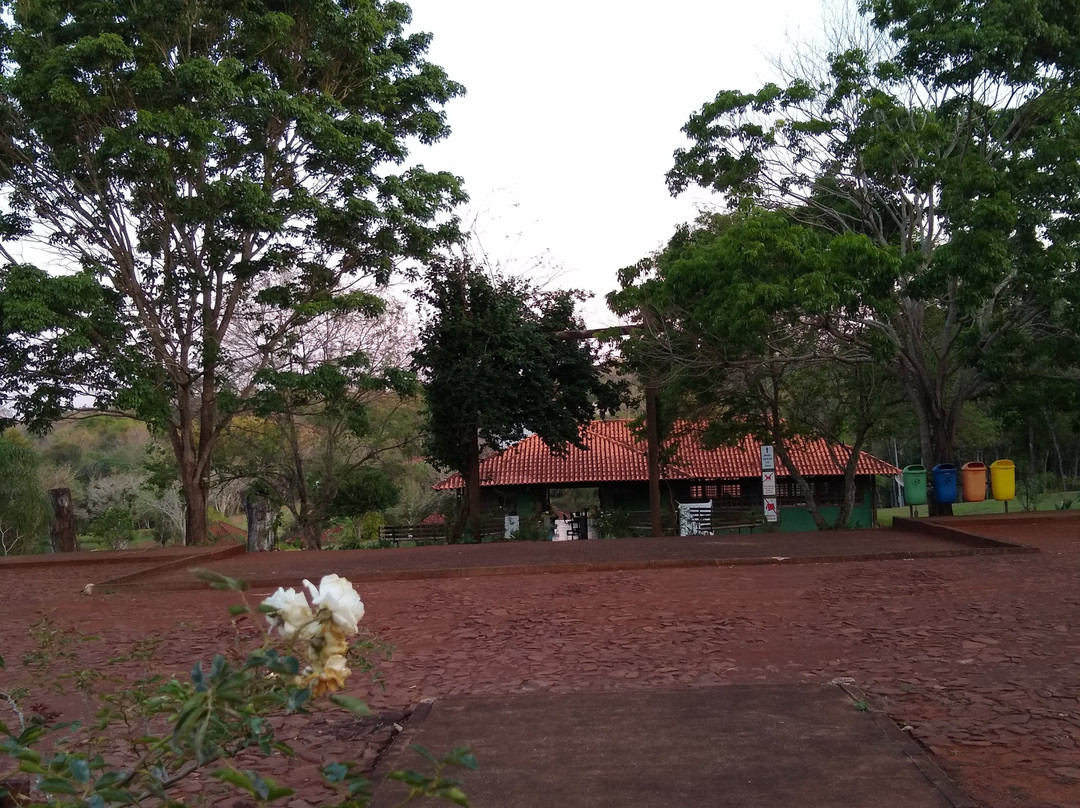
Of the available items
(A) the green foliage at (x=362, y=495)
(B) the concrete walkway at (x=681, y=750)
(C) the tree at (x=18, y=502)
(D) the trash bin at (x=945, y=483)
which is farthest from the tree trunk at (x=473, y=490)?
(B) the concrete walkway at (x=681, y=750)

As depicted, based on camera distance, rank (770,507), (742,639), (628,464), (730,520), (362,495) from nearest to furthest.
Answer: (742,639) → (770,507) → (362,495) → (730,520) → (628,464)

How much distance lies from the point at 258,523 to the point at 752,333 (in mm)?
14307

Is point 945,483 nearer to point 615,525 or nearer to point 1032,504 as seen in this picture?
point 615,525

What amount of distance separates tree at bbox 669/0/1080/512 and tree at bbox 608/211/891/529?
0.69 metres

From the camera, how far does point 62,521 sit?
18.2 m

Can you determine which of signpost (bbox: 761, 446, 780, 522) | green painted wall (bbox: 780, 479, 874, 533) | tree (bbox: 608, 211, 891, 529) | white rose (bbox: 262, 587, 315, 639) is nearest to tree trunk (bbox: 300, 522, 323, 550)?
tree (bbox: 608, 211, 891, 529)

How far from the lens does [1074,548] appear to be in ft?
35.4

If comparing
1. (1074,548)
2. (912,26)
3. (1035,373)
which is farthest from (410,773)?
(1035,373)

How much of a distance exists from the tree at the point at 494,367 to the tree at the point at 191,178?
7.93 ft

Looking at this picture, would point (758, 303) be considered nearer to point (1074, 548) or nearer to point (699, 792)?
point (1074, 548)

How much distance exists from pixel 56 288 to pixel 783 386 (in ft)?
49.6

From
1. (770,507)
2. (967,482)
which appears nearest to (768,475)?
(770,507)

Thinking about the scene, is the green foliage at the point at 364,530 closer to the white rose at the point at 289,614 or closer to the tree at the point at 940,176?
the tree at the point at 940,176

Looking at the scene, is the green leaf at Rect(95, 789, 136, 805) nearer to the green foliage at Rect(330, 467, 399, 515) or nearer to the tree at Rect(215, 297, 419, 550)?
the tree at Rect(215, 297, 419, 550)
